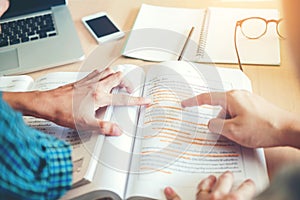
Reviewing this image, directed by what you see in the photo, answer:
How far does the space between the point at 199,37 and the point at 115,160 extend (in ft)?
1.23

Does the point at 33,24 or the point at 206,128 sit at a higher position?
the point at 33,24

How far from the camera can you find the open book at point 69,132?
62cm

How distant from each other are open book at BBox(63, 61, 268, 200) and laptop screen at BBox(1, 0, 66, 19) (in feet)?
1.04

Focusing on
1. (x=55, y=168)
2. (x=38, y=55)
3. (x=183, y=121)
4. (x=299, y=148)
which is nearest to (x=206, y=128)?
(x=183, y=121)

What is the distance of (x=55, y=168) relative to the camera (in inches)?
22.5

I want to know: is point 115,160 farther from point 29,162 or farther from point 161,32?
point 161,32

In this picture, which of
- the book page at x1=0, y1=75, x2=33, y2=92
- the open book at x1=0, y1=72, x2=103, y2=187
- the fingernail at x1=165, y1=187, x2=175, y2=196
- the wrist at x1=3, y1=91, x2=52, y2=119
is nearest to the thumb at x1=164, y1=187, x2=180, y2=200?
the fingernail at x1=165, y1=187, x2=175, y2=196

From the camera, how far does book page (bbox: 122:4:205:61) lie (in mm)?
865

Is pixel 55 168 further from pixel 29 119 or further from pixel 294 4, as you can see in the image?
pixel 294 4

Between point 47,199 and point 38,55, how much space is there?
388mm

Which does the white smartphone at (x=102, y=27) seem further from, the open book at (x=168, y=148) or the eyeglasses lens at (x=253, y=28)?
the eyeglasses lens at (x=253, y=28)

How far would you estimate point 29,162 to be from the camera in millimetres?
537

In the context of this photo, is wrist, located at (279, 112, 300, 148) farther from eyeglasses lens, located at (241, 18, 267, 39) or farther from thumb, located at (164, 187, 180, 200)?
eyeglasses lens, located at (241, 18, 267, 39)

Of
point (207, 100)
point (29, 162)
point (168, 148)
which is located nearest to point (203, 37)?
point (207, 100)
